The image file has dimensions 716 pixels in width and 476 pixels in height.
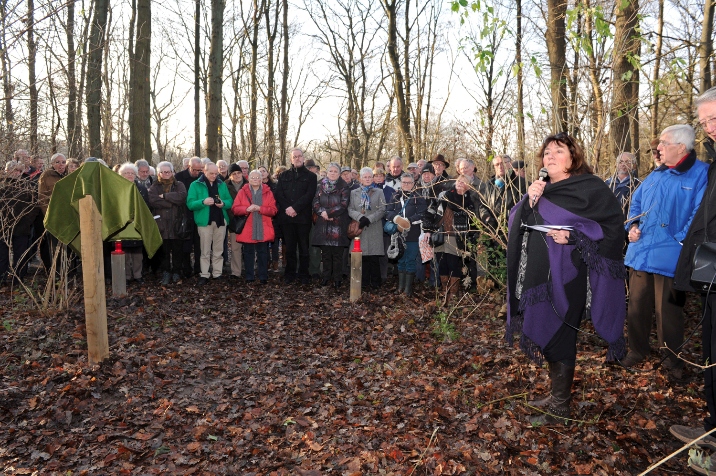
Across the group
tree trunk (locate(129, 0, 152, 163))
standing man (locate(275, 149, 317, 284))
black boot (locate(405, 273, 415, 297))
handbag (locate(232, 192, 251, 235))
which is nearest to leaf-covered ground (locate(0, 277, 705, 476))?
black boot (locate(405, 273, 415, 297))

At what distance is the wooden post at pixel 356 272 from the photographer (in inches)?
329

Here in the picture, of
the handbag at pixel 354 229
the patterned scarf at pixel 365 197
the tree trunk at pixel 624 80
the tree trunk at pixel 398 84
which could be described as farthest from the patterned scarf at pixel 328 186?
the tree trunk at pixel 398 84

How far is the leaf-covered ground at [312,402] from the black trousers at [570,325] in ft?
1.83

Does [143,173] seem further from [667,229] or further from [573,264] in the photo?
[667,229]

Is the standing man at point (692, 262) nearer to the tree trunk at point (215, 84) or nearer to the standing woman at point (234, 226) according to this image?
the standing woman at point (234, 226)

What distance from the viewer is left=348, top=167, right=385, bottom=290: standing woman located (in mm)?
9070

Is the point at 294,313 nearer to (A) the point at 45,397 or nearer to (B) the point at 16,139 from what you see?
(A) the point at 45,397

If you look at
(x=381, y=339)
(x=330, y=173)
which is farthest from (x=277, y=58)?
(x=381, y=339)

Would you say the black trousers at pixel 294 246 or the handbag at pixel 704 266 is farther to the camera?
the black trousers at pixel 294 246

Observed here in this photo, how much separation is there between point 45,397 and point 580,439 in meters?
4.48

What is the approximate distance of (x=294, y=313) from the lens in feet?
26.1

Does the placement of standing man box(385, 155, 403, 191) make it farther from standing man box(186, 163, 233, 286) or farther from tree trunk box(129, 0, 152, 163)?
tree trunk box(129, 0, 152, 163)

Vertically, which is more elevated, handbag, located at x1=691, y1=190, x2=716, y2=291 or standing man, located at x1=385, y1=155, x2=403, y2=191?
standing man, located at x1=385, y1=155, x2=403, y2=191

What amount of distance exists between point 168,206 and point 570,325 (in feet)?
23.7
